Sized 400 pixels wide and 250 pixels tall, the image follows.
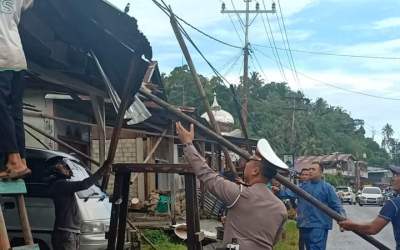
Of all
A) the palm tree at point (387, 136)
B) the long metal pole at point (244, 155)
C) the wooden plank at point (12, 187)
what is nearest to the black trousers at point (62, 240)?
the long metal pole at point (244, 155)

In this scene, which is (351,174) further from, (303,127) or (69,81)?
(69,81)

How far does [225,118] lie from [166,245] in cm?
4051

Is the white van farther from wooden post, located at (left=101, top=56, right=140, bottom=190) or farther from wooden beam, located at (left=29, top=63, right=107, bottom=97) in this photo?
wooden post, located at (left=101, top=56, right=140, bottom=190)

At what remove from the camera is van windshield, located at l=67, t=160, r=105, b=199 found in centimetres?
941

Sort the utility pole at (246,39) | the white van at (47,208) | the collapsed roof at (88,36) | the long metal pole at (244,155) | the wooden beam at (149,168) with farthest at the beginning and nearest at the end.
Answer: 1. the utility pole at (246,39)
2. the white van at (47,208)
3. the long metal pole at (244,155)
4. the wooden beam at (149,168)
5. the collapsed roof at (88,36)

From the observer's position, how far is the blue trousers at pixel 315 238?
9.27m

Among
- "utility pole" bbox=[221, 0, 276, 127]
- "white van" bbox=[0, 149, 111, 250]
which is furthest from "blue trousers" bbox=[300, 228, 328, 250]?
"utility pole" bbox=[221, 0, 276, 127]

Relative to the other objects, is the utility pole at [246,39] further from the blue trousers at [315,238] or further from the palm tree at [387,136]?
the palm tree at [387,136]

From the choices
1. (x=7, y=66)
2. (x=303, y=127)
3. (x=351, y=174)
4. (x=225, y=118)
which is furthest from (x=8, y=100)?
(x=351, y=174)

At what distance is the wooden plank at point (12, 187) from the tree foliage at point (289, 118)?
3287 cm

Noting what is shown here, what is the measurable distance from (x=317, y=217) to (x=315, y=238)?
29 cm

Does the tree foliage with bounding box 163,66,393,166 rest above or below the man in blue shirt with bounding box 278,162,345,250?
above

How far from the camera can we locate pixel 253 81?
317ft

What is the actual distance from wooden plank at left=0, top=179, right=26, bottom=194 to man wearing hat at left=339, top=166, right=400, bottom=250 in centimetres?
340
